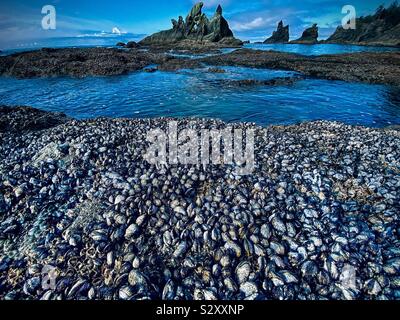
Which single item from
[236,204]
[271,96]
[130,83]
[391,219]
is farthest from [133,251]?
[130,83]

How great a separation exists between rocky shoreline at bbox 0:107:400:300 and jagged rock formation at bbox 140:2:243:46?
9598 cm

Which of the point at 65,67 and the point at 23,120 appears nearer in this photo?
the point at 23,120

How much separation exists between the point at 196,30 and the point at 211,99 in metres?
96.7

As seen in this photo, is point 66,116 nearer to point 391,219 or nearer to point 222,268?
point 222,268

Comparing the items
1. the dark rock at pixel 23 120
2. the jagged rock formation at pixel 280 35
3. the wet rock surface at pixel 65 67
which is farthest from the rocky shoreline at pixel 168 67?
the jagged rock formation at pixel 280 35

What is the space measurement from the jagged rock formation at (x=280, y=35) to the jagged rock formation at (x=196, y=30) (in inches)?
2196

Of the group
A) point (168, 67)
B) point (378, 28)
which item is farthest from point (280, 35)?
point (168, 67)

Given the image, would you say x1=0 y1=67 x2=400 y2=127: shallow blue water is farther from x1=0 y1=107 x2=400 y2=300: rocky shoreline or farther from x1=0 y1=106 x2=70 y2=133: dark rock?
x1=0 y1=107 x2=400 y2=300: rocky shoreline

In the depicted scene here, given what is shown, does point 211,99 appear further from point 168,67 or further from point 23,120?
point 168,67

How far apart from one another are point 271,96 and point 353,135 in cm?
1033

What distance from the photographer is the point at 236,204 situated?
17.6ft

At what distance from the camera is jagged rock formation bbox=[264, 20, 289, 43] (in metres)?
138

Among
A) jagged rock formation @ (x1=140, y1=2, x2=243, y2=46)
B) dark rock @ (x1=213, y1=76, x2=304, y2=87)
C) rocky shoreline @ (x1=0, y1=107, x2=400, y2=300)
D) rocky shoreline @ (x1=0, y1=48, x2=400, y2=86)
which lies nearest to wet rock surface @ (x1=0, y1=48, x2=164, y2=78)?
rocky shoreline @ (x1=0, y1=48, x2=400, y2=86)

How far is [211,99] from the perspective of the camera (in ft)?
57.4
